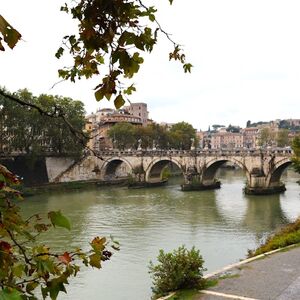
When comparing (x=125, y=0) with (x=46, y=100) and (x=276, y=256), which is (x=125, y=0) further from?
(x=46, y=100)

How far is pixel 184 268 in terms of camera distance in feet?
22.8

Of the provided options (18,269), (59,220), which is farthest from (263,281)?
(59,220)

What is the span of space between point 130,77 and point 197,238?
45.4 ft

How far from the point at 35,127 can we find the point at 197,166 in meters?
12.3

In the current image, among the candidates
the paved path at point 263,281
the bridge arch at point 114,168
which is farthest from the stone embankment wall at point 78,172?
the paved path at point 263,281

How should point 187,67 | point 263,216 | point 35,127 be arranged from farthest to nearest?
point 35,127 → point 263,216 → point 187,67

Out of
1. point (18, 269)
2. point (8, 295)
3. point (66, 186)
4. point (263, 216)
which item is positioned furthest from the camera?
point (66, 186)

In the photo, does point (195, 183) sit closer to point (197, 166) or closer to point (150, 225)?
point (197, 166)

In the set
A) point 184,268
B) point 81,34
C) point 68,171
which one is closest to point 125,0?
A: point 81,34

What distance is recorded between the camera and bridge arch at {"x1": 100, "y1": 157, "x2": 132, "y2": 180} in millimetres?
37594

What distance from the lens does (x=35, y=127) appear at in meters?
33.2

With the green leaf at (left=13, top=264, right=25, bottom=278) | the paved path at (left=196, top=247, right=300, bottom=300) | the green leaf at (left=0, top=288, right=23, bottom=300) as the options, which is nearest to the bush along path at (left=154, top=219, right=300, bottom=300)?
the paved path at (left=196, top=247, right=300, bottom=300)

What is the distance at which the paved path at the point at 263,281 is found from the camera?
20.8 ft

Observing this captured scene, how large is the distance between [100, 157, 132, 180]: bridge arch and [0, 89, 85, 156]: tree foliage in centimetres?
275
